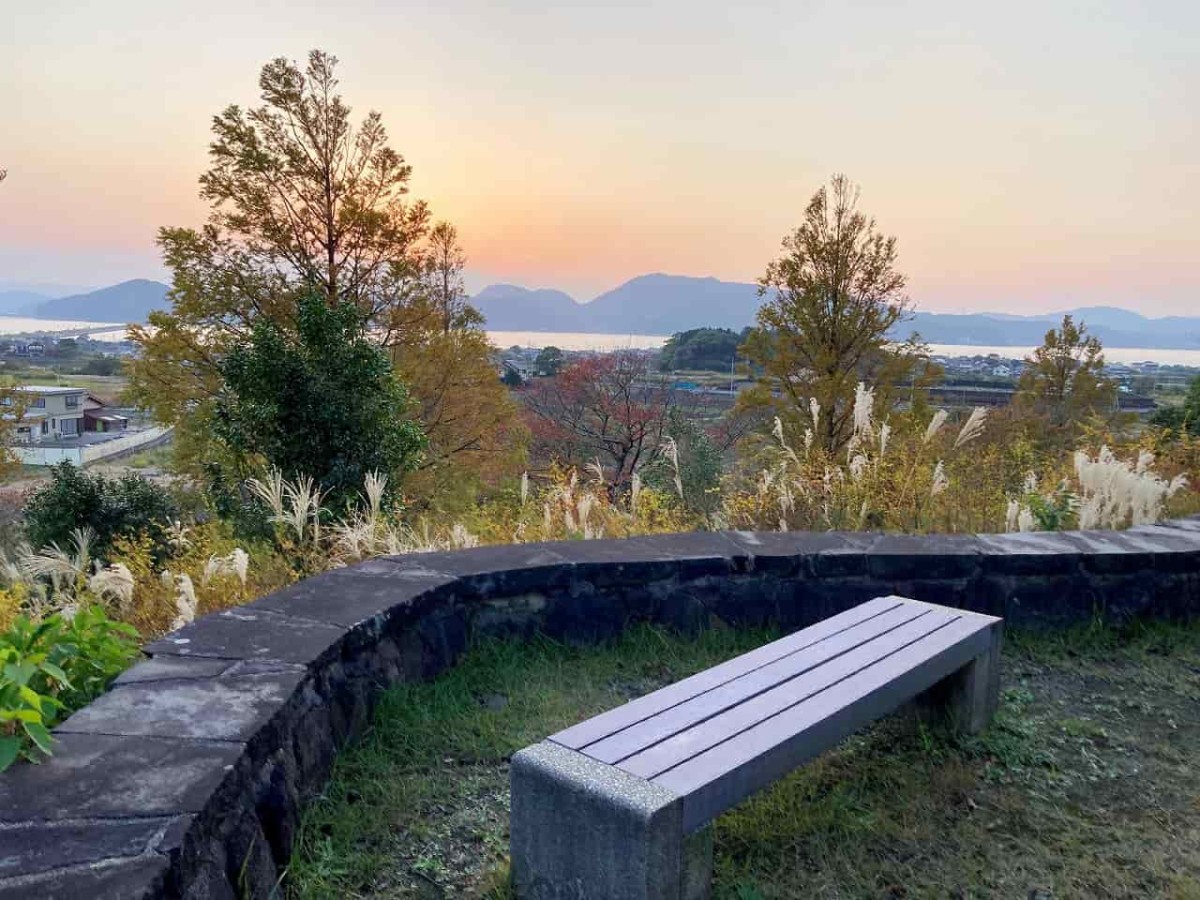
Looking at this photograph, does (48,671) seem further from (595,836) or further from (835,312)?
(835,312)

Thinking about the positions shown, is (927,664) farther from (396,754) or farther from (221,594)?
(221,594)

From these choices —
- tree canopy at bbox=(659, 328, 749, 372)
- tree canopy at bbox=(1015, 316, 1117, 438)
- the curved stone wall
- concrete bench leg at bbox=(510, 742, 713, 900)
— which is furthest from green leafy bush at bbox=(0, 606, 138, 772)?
tree canopy at bbox=(1015, 316, 1117, 438)

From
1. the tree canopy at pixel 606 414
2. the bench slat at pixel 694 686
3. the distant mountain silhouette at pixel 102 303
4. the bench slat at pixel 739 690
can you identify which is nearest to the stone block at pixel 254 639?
the bench slat at pixel 694 686

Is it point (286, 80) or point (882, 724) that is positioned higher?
point (286, 80)

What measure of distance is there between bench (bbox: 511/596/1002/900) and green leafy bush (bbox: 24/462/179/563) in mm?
8735

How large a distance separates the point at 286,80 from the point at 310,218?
2.56 m

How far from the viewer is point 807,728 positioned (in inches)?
63.6

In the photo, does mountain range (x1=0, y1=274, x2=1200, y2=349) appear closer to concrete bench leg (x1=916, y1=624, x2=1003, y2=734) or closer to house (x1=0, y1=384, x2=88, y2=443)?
house (x1=0, y1=384, x2=88, y2=443)

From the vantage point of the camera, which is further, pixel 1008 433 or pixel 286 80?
pixel 1008 433

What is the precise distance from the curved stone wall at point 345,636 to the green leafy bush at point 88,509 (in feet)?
25.1

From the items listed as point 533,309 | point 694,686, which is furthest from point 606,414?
point 533,309

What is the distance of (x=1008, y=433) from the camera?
54.9 feet

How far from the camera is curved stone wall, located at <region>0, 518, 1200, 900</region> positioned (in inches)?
46.8

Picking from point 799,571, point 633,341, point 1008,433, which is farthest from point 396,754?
point 633,341
